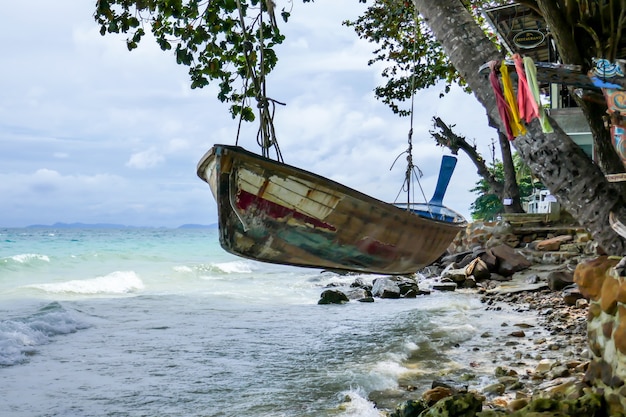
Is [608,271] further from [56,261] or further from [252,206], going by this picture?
[56,261]

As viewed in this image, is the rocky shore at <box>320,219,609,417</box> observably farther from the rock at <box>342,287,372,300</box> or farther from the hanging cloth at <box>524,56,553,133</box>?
the hanging cloth at <box>524,56,553,133</box>

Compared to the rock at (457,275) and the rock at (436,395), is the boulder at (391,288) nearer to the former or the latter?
the rock at (457,275)

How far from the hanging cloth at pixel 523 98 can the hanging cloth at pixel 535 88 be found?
0.03 m

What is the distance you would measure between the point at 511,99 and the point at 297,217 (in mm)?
1969

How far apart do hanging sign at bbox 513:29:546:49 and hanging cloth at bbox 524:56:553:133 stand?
235 inches

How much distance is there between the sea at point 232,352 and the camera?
213 inches

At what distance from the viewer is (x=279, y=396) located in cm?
545

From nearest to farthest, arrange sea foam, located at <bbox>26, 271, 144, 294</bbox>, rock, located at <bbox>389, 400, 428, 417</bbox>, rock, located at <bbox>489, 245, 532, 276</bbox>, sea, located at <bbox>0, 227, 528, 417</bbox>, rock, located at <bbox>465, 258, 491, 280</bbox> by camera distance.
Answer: rock, located at <bbox>389, 400, 428, 417</bbox> < sea, located at <bbox>0, 227, 528, 417</bbox> < rock, located at <bbox>489, 245, 532, 276</bbox> < rock, located at <bbox>465, 258, 491, 280</bbox> < sea foam, located at <bbox>26, 271, 144, 294</bbox>

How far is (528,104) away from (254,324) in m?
5.72

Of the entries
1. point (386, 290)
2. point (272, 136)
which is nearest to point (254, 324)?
point (386, 290)

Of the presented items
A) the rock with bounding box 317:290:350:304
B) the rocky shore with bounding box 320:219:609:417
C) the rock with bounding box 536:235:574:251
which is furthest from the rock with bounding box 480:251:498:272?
the rock with bounding box 317:290:350:304

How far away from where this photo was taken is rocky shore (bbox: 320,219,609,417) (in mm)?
4039

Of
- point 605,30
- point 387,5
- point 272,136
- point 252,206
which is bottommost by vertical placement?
point 252,206

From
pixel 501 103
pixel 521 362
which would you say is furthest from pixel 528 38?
pixel 521 362
